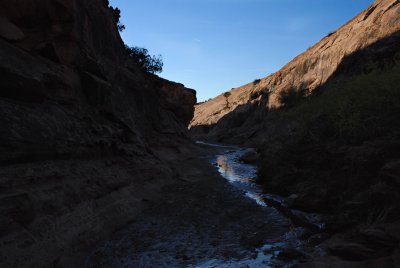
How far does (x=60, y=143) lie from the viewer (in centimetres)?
952

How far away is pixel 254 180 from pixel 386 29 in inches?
1067

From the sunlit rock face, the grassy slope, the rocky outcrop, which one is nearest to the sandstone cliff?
the grassy slope

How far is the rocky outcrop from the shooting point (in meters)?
6.70

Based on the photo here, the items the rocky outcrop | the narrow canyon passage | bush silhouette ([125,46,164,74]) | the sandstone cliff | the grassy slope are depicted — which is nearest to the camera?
the sandstone cliff

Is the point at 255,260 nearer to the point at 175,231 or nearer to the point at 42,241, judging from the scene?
the point at 175,231

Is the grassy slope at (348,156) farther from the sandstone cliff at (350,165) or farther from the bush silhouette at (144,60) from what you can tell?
the bush silhouette at (144,60)

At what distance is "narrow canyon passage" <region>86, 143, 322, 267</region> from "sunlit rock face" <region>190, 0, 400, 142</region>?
11326 mm

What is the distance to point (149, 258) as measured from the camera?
276 inches

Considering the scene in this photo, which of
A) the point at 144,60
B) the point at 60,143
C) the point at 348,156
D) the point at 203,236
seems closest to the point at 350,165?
the point at 348,156

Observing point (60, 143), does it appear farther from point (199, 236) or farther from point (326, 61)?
point (326, 61)

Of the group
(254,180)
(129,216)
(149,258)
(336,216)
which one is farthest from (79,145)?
(254,180)

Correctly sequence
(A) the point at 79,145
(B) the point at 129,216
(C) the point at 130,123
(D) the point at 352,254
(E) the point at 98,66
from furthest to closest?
1. (C) the point at 130,123
2. (E) the point at 98,66
3. (A) the point at 79,145
4. (B) the point at 129,216
5. (D) the point at 352,254

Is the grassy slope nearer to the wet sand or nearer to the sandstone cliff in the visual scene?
the sandstone cliff

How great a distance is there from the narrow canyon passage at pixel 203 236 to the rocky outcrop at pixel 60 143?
71 cm
